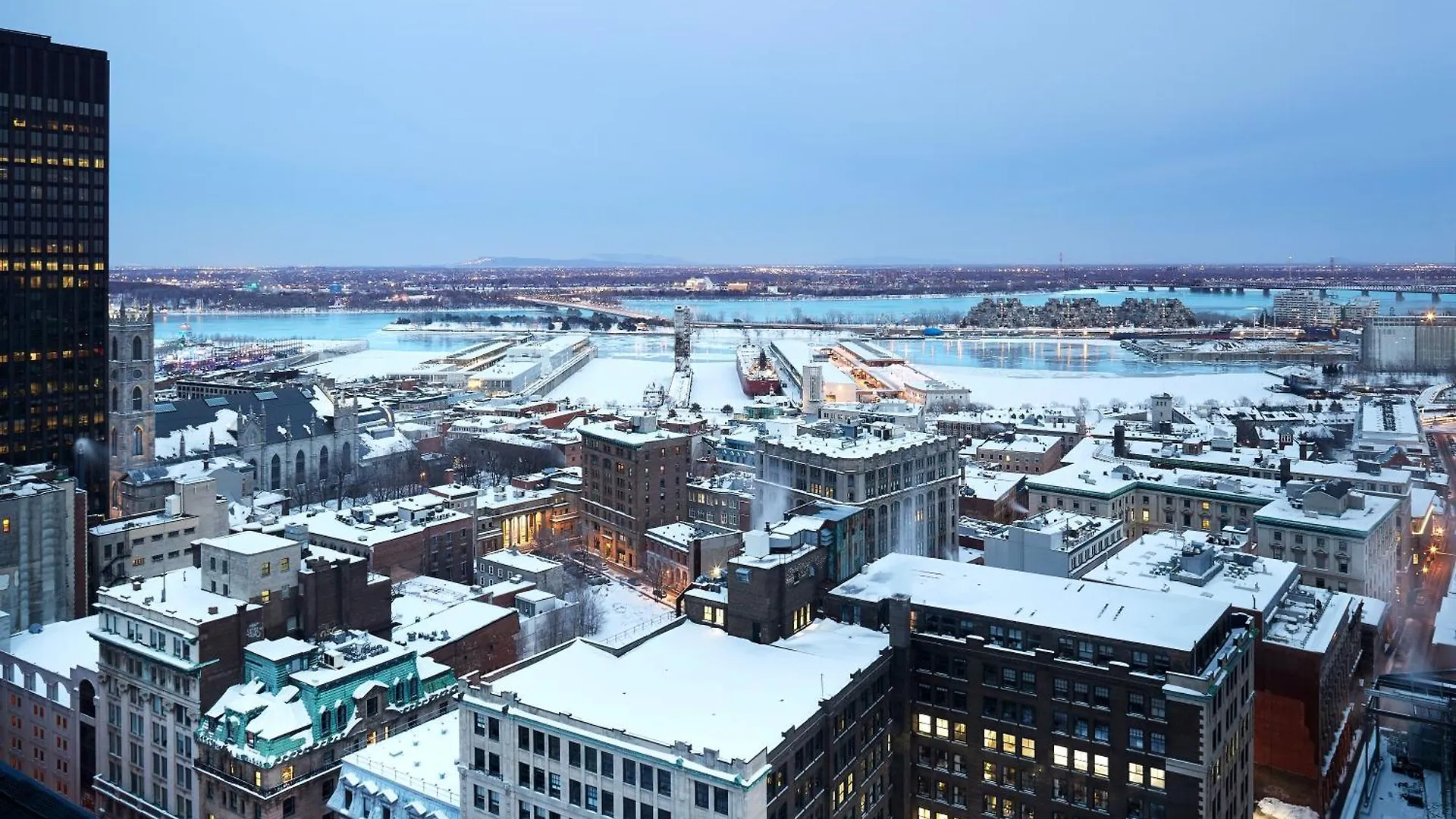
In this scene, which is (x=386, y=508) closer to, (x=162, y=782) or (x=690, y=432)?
(x=162, y=782)

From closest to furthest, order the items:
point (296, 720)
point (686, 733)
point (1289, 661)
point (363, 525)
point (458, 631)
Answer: point (686, 733), point (296, 720), point (1289, 661), point (458, 631), point (363, 525)

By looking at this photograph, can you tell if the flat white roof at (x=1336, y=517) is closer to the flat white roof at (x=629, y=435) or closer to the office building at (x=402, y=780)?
the flat white roof at (x=629, y=435)

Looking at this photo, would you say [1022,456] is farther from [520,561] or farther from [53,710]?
[53,710]

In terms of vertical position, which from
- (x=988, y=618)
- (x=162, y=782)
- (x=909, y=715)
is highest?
(x=988, y=618)

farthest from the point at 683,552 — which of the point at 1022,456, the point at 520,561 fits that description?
the point at 1022,456

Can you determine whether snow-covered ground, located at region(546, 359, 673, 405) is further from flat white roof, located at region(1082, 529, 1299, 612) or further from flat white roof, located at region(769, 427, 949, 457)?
flat white roof, located at region(1082, 529, 1299, 612)

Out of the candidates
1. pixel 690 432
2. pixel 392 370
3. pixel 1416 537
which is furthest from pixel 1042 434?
pixel 392 370
